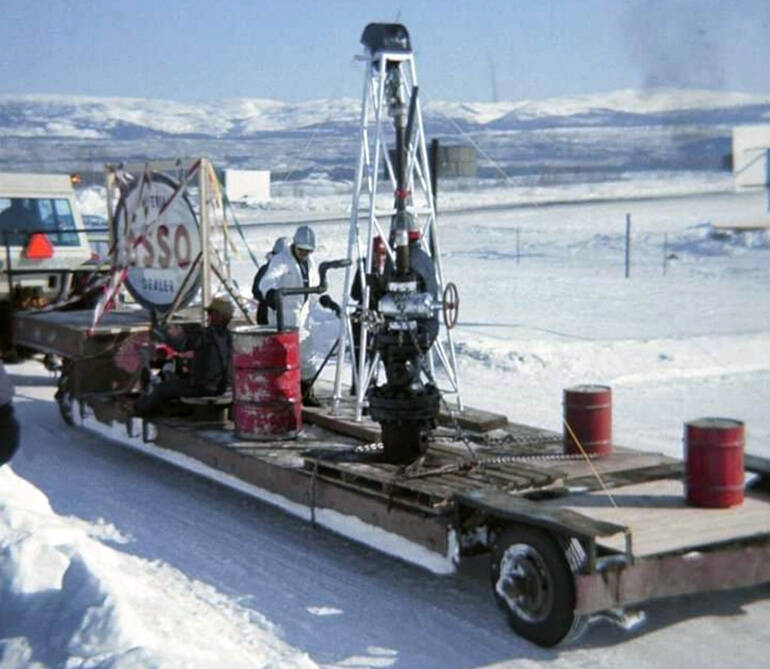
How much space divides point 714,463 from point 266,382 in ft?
10.5

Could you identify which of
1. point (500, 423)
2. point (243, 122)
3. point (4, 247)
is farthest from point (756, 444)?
point (243, 122)

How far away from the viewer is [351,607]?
6320mm

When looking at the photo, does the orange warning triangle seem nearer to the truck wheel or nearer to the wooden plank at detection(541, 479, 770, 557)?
the truck wheel

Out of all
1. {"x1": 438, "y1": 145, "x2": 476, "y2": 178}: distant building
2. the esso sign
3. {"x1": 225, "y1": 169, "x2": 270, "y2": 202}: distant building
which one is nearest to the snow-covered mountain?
{"x1": 225, "y1": 169, "x2": 270, "y2": 202}: distant building

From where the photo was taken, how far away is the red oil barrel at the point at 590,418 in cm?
741

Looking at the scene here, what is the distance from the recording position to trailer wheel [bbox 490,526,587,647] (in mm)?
5461

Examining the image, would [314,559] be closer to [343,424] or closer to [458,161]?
[343,424]

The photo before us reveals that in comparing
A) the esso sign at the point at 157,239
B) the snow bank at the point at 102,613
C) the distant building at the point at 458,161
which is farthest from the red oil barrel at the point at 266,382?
the distant building at the point at 458,161

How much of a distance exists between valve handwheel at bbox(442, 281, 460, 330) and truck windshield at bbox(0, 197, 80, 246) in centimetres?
787

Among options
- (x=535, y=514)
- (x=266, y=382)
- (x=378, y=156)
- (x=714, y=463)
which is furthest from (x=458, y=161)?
(x=535, y=514)

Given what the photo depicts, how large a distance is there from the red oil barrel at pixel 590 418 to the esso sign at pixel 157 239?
4.12 meters

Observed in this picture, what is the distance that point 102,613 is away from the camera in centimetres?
521

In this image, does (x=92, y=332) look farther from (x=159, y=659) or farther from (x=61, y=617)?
(x=159, y=659)

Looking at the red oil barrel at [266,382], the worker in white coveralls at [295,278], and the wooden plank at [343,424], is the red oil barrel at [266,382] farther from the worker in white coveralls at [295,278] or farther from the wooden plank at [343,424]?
the worker in white coveralls at [295,278]
